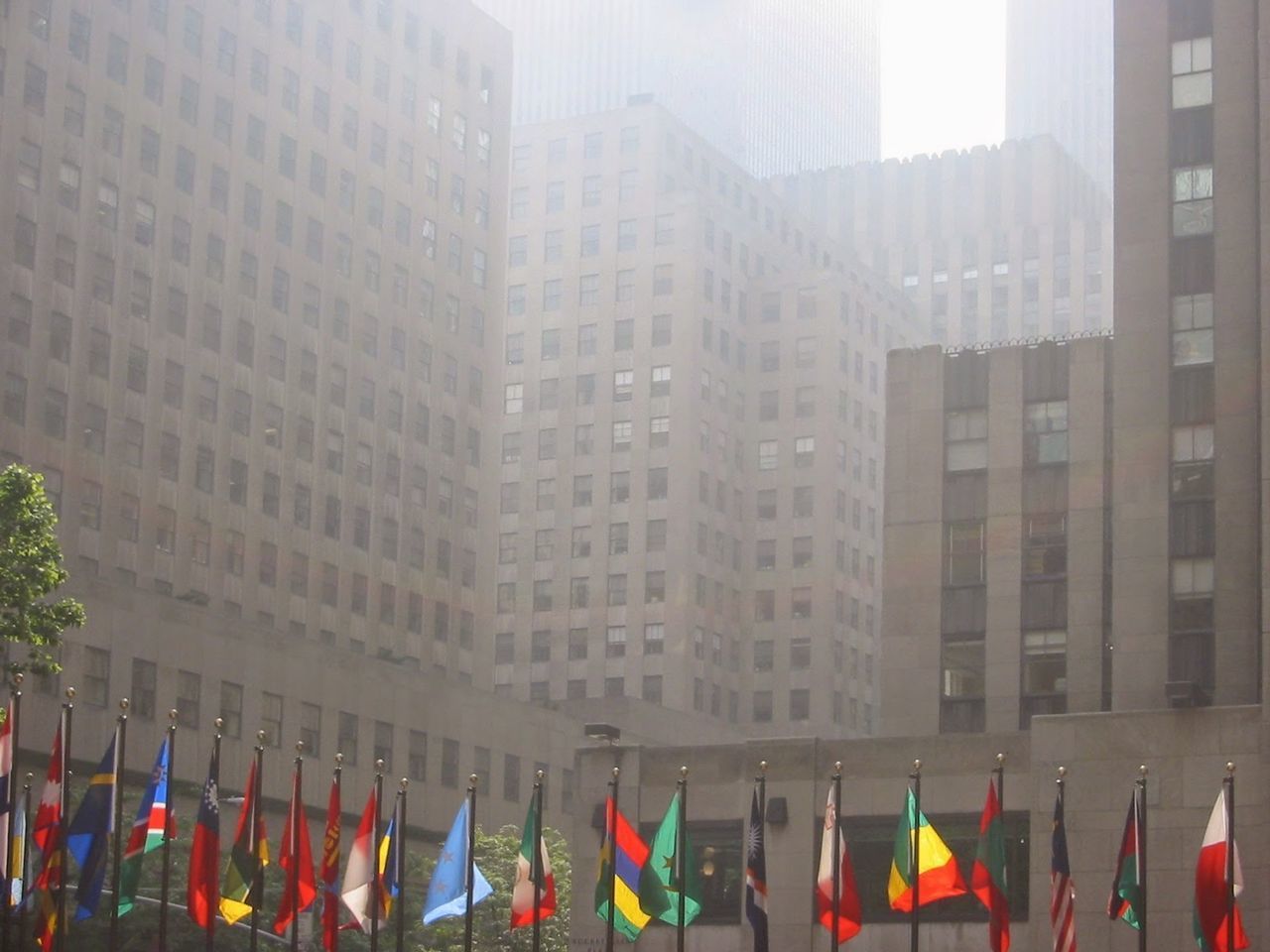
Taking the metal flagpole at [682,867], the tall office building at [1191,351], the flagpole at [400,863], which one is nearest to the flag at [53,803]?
the flagpole at [400,863]

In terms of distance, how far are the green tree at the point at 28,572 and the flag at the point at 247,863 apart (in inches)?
498

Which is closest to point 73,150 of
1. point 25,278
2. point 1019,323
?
point 25,278

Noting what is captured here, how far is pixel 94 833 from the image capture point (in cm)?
4747

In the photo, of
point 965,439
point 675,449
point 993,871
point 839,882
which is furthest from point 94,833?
point 675,449

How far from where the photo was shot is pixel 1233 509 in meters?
70.3

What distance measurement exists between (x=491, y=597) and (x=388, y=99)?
2541 cm

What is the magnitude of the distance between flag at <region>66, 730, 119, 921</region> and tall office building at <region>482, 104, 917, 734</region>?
101 m

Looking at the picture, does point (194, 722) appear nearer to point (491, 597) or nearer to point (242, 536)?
point (242, 536)

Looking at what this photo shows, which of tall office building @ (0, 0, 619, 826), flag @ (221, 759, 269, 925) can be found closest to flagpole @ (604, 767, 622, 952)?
flag @ (221, 759, 269, 925)

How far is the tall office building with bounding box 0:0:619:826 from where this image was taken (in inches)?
3947

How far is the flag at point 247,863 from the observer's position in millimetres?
47812

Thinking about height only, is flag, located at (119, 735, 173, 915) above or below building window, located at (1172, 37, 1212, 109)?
below

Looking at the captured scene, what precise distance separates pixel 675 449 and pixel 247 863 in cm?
10674

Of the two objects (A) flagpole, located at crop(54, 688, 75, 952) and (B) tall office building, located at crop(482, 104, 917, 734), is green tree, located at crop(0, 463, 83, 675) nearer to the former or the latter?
(A) flagpole, located at crop(54, 688, 75, 952)
